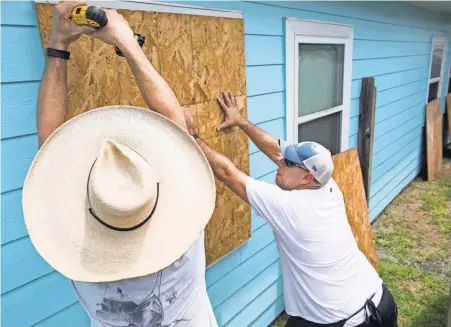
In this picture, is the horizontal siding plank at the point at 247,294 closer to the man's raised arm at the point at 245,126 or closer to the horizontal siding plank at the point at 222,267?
the horizontal siding plank at the point at 222,267

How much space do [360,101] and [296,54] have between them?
1656mm

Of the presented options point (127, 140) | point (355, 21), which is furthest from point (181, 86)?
point (355, 21)

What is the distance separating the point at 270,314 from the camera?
11.0ft

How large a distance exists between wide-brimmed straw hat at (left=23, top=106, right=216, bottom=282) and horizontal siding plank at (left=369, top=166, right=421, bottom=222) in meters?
4.88

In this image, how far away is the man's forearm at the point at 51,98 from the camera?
127cm

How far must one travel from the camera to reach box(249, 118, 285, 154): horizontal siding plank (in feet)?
8.70

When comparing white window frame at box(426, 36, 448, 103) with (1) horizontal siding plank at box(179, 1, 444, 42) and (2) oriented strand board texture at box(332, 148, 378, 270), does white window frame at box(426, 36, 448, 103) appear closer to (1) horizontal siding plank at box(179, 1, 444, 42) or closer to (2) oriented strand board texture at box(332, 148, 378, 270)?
(1) horizontal siding plank at box(179, 1, 444, 42)

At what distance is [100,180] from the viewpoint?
3.16 ft

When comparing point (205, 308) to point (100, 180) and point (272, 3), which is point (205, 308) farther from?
point (272, 3)

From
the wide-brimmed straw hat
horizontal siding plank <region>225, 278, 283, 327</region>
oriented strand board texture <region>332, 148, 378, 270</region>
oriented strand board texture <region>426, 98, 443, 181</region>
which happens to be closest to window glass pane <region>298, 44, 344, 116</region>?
oriented strand board texture <region>332, 148, 378, 270</region>

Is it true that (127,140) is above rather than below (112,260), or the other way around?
above

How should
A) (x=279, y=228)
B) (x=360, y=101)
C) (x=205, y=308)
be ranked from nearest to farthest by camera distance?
(x=205, y=308)
(x=279, y=228)
(x=360, y=101)

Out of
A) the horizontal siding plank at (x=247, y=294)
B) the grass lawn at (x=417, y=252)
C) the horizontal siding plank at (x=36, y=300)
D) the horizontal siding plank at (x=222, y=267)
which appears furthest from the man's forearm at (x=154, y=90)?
the grass lawn at (x=417, y=252)

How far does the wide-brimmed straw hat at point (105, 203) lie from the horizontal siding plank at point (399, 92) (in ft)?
14.5
